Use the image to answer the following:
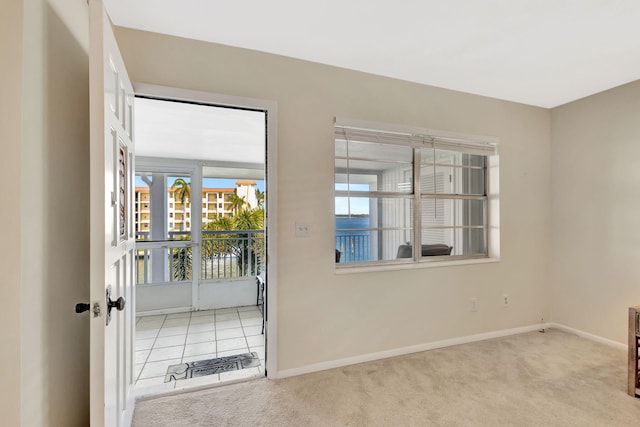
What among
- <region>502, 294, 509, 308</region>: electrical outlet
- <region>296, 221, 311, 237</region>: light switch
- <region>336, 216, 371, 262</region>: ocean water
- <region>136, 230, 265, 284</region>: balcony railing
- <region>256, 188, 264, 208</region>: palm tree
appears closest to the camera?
<region>296, 221, 311, 237</region>: light switch

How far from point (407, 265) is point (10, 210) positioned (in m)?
2.52

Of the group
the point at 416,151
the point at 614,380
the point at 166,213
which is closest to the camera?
the point at 614,380

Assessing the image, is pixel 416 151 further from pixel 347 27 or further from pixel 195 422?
pixel 195 422

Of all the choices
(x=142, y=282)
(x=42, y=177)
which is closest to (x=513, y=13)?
(x=42, y=177)

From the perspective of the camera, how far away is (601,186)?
9.37ft


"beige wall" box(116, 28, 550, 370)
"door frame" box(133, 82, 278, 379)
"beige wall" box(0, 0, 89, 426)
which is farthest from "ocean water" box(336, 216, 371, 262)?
"beige wall" box(0, 0, 89, 426)

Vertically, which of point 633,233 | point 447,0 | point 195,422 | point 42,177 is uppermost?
point 447,0

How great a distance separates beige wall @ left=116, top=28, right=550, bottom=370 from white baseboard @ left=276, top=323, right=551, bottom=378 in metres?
0.04

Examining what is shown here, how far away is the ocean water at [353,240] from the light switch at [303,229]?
355mm

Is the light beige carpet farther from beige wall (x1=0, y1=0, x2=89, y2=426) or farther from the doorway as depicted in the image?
the doorway

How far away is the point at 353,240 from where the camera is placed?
2682 mm

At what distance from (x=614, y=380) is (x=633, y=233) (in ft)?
4.23

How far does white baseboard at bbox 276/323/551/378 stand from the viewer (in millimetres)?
2289

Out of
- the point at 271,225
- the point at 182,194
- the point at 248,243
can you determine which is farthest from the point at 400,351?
the point at 182,194
